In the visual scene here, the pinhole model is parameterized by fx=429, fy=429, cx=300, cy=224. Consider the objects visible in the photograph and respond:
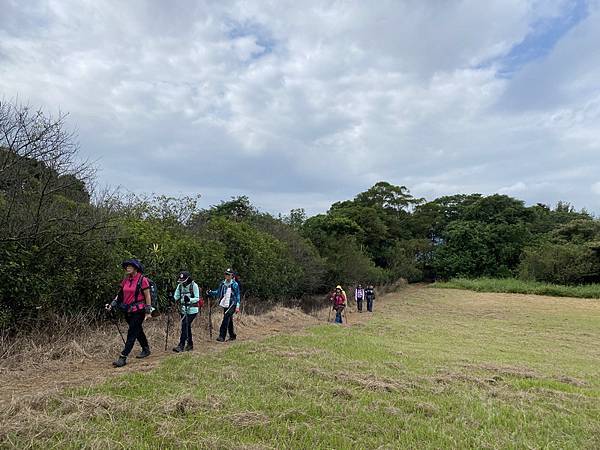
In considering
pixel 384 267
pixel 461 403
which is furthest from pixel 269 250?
pixel 384 267

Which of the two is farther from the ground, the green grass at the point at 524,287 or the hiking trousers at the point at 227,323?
the hiking trousers at the point at 227,323

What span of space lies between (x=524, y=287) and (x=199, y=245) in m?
37.9

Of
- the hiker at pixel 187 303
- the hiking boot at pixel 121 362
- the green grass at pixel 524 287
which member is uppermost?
the hiker at pixel 187 303

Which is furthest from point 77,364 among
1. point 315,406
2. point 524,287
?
point 524,287

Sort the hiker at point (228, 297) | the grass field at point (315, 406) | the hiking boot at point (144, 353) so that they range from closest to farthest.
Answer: the grass field at point (315, 406), the hiking boot at point (144, 353), the hiker at point (228, 297)

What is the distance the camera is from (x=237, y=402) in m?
4.55

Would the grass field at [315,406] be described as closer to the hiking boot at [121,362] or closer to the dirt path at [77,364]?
the dirt path at [77,364]

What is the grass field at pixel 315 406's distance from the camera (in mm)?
3668

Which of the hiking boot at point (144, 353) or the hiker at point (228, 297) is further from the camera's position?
the hiker at point (228, 297)

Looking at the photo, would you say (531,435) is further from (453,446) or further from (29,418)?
(29,418)

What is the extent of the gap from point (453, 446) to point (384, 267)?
4506cm

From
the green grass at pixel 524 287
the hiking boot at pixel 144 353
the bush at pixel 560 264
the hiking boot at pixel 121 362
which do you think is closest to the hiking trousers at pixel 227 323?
the hiking boot at pixel 144 353

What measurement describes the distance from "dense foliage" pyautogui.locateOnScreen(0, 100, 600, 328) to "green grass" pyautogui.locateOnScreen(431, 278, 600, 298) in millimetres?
2779

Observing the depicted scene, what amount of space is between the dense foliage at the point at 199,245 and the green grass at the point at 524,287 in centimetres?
278
